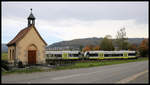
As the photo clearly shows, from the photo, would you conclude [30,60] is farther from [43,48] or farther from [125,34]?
[125,34]

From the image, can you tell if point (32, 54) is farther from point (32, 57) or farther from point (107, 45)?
point (107, 45)

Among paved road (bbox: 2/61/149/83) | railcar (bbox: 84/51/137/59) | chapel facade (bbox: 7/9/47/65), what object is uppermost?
chapel facade (bbox: 7/9/47/65)

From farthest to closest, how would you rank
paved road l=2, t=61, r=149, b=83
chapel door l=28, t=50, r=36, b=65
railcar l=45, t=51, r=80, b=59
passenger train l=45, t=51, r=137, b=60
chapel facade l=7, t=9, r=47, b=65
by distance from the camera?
1. passenger train l=45, t=51, r=137, b=60
2. railcar l=45, t=51, r=80, b=59
3. chapel door l=28, t=50, r=36, b=65
4. chapel facade l=7, t=9, r=47, b=65
5. paved road l=2, t=61, r=149, b=83

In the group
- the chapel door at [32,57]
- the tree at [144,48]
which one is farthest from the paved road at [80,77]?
the tree at [144,48]

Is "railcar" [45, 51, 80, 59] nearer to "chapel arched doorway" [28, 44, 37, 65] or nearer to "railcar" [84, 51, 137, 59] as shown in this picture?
"railcar" [84, 51, 137, 59]

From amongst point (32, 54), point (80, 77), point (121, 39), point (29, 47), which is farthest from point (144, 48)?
point (80, 77)

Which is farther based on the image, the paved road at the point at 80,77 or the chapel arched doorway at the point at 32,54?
the chapel arched doorway at the point at 32,54

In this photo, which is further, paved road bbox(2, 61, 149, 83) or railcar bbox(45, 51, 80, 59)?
railcar bbox(45, 51, 80, 59)

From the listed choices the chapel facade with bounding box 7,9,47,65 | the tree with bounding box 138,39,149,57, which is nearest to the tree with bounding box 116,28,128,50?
the tree with bounding box 138,39,149,57

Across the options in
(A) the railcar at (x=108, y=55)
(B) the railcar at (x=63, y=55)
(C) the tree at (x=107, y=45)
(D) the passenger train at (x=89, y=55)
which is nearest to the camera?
(B) the railcar at (x=63, y=55)

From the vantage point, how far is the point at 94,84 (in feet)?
33.9

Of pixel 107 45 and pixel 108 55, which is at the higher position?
pixel 107 45

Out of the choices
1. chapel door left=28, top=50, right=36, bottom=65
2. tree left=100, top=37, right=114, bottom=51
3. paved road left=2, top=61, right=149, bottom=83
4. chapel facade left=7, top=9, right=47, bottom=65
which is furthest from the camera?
tree left=100, top=37, right=114, bottom=51

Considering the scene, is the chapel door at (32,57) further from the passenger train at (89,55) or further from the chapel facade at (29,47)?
the passenger train at (89,55)
